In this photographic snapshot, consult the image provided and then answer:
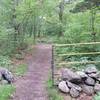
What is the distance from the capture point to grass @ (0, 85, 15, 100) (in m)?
7.84

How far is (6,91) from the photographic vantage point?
8.20 metres

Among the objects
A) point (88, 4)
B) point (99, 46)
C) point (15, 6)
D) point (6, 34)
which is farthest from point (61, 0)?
point (99, 46)

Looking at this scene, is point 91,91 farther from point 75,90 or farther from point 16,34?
point 16,34

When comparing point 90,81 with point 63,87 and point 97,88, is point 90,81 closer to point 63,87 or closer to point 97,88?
point 97,88

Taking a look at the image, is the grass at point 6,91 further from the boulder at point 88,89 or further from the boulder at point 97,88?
the boulder at point 97,88

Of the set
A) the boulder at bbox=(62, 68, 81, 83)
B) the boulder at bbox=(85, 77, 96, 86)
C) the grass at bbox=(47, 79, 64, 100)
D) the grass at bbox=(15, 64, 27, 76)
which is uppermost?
the boulder at bbox=(62, 68, 81, 83)

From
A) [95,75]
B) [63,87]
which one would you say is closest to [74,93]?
[63,87]

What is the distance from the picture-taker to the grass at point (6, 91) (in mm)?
7844

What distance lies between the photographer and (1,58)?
13.7m

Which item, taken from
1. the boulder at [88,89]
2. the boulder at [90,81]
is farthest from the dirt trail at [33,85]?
the boulder at [90,81]

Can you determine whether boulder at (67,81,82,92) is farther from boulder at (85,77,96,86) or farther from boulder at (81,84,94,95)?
boulder at (85,77,96,86)

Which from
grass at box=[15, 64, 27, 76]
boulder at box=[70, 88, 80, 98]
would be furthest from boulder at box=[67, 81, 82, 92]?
grass at box=[15, 64, 27, 76]

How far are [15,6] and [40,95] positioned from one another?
10.2 metres

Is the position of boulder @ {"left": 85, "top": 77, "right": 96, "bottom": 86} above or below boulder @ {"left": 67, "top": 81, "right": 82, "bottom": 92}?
above
